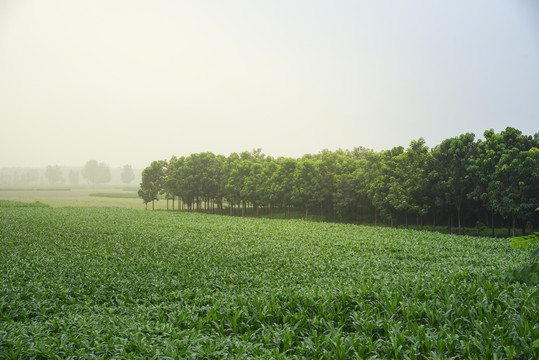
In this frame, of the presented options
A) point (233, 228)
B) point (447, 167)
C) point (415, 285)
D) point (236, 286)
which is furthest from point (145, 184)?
point (415, 285)

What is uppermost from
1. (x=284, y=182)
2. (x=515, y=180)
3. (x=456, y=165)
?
(x=456, y=165)

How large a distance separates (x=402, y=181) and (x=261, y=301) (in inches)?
1467

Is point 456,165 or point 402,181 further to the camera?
point 402,181

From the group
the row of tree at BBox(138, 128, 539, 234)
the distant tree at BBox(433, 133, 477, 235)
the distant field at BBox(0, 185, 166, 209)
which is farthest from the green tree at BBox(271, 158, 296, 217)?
the distant field at BBox(0, 185, 166, 209)

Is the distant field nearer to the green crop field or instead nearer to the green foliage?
the green crop field

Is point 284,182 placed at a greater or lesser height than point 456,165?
lesser

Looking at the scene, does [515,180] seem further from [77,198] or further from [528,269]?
[77,198]

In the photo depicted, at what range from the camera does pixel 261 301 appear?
11.0 m

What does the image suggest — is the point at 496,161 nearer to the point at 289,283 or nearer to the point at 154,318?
the point at 289,283

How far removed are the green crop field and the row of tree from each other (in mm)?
14021

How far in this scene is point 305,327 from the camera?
9.33 metres

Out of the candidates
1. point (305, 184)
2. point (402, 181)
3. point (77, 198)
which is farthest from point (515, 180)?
point (77, 198)

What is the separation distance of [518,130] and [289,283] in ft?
117

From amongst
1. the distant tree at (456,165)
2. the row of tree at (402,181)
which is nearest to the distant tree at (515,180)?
the row of tree at (402,181)
